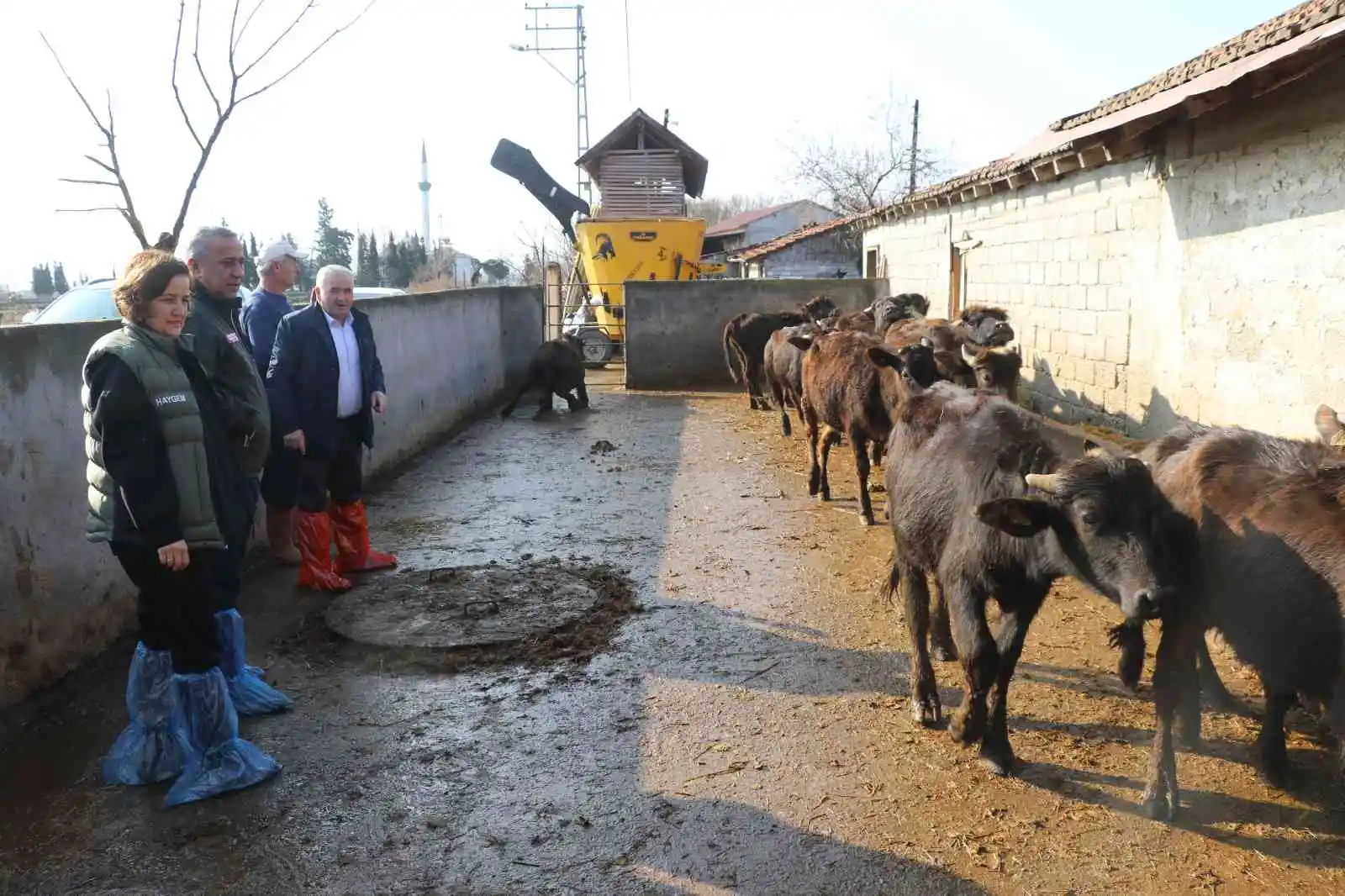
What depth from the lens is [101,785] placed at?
3918 millimetres

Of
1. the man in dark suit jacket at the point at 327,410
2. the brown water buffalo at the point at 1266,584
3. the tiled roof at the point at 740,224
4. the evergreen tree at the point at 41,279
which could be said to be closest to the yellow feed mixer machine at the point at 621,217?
the man in dark suit jacket at the point at 327,410

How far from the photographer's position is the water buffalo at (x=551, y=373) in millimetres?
14047

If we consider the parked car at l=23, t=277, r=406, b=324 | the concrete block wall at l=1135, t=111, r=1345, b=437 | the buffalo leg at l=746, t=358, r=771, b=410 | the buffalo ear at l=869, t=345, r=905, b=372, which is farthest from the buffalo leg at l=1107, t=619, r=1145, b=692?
the buffalo leg at l=746, t=358, r=771, b=410

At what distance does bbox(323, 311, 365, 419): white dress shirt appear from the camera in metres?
6.23

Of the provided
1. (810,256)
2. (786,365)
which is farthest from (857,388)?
(810,256)

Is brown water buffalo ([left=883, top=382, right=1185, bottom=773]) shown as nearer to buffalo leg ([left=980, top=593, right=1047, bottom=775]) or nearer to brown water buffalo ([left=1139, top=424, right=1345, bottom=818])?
buffalo leg ([left=980, top=593, right=1047, bottom=775])

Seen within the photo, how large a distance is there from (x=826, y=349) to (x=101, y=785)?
655 centimetres

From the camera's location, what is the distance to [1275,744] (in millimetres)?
3834

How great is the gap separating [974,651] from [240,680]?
340 centimetres

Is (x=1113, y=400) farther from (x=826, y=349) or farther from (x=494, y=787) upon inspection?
(x=494, y=787)

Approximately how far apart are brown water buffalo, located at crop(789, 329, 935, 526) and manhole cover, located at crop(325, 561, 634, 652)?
2.63 m

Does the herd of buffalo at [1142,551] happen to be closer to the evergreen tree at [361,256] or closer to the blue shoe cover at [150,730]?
the blue shoe cover at [150,730]

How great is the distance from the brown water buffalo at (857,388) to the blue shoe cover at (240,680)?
4.46m

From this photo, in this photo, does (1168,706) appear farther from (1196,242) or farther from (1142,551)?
(1196,242)
